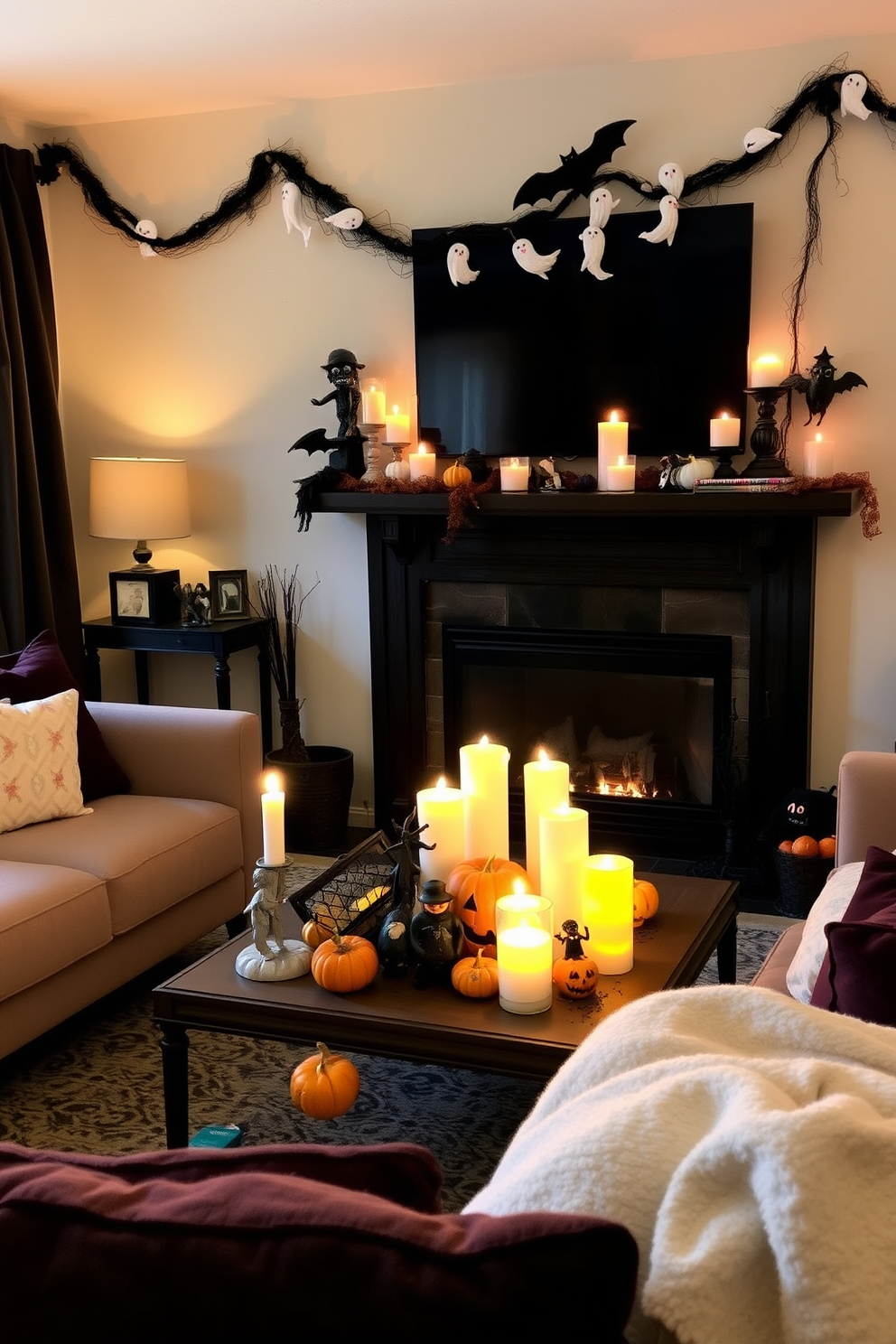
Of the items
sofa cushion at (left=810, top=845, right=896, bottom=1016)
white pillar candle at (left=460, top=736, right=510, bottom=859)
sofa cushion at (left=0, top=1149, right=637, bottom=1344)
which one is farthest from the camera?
white pillar candle at (left=460, top=736, right=510, bottom=859)

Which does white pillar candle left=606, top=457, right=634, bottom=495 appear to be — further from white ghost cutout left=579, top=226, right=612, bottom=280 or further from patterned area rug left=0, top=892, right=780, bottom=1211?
patterned area rug left=0, top=892, right=780, bottom=1211

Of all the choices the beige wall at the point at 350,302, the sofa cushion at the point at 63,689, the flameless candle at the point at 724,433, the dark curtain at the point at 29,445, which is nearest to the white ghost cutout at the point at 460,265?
the beige wall at the point at 350,302

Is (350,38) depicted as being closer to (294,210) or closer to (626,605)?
(294,210)

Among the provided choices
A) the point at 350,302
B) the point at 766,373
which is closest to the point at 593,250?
the point at 766,373

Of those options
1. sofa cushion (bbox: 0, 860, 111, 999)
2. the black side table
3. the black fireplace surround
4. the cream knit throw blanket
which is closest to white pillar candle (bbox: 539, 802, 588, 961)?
sofa cushion (bbox: 0, 860, 111, 999)

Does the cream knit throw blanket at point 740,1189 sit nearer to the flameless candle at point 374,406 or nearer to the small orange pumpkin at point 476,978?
the small orange pumpkin at point 476,978

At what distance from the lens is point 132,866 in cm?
295

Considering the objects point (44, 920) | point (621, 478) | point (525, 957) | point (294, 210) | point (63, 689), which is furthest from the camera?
point (294, 210)

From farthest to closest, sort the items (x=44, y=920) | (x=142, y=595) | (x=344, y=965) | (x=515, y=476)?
1. (x=142, y=595)
2. (x=515, y=476)
3. (x=44, y=920)
4. (x=344, y=965)

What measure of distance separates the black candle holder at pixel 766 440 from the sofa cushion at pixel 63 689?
6.58 ft

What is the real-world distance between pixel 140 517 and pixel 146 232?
1.06 metres

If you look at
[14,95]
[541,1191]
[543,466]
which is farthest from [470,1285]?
[14,95]

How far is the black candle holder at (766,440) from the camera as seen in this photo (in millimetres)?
3766

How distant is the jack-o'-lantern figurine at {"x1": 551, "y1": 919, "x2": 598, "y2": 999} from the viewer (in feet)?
7.19
